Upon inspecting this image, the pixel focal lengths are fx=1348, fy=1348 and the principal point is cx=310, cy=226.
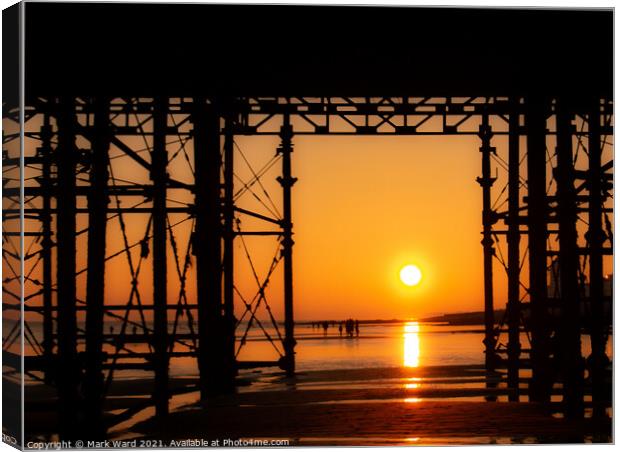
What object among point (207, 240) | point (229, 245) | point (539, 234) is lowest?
point (539, 234)

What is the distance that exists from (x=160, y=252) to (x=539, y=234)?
210 inches

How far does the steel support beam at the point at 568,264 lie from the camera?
685 inches

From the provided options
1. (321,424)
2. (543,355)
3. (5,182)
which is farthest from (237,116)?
(5,182)

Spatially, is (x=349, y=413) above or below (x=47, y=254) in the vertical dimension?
below

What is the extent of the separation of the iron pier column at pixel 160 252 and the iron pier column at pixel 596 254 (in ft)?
17.8

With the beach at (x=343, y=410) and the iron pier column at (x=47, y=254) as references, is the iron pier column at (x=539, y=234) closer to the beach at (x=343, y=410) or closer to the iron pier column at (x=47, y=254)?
the beach at (x=343, y=410)

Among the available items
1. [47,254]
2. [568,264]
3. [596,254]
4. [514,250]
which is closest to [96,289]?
[568,264]

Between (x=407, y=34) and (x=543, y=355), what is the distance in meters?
6.48

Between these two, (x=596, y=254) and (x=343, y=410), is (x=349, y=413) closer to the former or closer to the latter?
(x=343, y=410)

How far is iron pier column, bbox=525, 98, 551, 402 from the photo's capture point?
61.1 ft

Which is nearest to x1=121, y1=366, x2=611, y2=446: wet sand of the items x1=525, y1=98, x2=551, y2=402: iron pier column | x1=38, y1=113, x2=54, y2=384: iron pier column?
x1=525, y1=98, x2=551, y2=402: iron pier column

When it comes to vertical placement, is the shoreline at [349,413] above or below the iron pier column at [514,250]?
below

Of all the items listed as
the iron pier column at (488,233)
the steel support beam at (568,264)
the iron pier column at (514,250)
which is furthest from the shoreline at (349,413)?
the iron pier column at (488,233)

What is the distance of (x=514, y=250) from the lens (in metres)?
21.5
